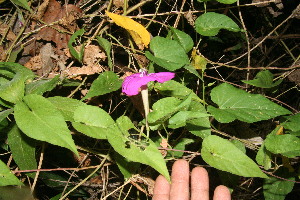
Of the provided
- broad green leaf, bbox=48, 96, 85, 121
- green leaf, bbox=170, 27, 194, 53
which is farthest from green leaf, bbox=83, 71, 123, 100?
green leaf, bbox=170, 27, 194, 53

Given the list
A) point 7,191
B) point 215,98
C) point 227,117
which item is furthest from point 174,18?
point 7,191

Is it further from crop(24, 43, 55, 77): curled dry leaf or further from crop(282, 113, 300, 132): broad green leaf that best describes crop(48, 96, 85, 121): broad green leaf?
crop(282, 113, 300, 132): broad green leaf

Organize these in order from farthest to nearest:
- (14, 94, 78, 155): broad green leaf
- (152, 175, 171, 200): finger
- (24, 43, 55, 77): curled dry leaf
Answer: (24, 43, 55, 77): curled dry leaf, (152, 175, 171, 200): finger, (14, 94, 78, 155): broad green leaf

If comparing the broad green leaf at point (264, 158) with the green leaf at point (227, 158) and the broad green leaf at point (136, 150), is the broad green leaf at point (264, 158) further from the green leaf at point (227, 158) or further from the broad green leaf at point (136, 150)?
the broad green leaf at point (136, 150)

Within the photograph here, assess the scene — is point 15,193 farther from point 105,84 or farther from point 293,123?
point 293,123

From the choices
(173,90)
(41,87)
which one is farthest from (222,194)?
(41,87)

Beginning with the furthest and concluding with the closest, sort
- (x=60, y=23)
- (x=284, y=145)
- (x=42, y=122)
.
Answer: (x=60, y=23) → (x=284, y=145) → (x=42, y=122)

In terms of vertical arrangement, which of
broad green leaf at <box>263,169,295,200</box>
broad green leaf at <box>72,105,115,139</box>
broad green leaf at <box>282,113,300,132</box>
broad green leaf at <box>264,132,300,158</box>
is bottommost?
broad green leaf at <box>263,169,295,200</box>
